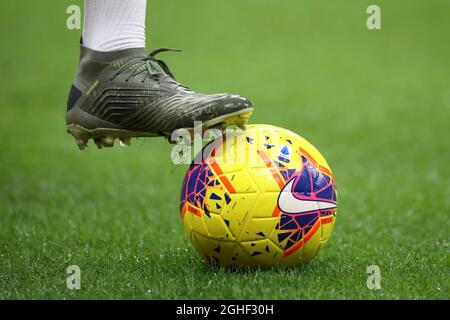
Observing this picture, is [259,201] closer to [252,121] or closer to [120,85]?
[120,85]

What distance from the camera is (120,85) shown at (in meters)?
4.07

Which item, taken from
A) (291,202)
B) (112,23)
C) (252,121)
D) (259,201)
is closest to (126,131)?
(112,23)

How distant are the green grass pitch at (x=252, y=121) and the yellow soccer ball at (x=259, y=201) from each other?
0.14 metres

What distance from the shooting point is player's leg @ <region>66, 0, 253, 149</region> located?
13.1ft

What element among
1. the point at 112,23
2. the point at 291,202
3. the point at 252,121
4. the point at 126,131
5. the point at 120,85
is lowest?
the point at 252,121

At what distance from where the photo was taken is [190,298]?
3650 millimetres

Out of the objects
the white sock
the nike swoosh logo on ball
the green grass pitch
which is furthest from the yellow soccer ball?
the white sock

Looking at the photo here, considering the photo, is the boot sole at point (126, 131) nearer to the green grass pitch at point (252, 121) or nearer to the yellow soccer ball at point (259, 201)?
the yellow soccer ball at point (259, 201)

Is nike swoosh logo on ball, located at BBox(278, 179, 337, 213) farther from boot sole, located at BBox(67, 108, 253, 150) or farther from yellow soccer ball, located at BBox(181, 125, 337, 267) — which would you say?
boot sole, located at BBox(67, 108, 253, 150)

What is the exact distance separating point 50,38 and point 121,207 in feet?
38.2

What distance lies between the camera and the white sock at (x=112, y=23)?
4066 millimetres

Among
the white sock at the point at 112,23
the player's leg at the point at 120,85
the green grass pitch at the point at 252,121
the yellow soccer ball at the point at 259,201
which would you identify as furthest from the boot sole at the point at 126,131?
the white sock at the point at 112,23

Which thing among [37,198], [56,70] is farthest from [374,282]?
[56,70]

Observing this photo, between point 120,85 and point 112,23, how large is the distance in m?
0.36
